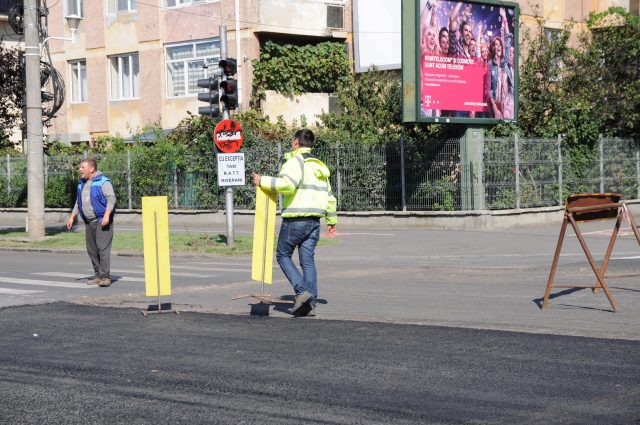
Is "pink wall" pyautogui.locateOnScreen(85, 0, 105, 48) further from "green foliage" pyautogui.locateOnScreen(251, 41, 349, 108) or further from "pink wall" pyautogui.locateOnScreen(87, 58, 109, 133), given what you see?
"green foliage" pyautogui.locateOnScreen(251, 41, 349, 108)

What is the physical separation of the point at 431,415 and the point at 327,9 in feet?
101

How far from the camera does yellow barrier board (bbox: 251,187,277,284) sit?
495 inches

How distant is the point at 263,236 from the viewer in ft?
41.2

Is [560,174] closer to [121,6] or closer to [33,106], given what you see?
[33,106]

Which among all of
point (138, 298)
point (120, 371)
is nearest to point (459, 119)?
point (138, 298)

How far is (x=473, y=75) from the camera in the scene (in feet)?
85.9

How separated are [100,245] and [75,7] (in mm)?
26920

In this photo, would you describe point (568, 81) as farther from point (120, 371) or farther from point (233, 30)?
point (120, 371)

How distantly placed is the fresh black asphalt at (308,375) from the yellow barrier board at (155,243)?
1.07m

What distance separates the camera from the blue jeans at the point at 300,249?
11.4 m

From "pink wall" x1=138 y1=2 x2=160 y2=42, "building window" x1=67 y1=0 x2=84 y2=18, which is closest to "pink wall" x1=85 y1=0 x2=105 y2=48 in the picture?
"building window" x1=67 y1=0 x2=84 y2=18

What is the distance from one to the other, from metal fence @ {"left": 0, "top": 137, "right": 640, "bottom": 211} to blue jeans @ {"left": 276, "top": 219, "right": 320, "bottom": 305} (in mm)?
15436

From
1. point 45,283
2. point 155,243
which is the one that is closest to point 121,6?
point 45,283

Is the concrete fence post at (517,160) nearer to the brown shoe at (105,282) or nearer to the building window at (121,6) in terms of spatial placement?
the brown shoe at (105,282)
